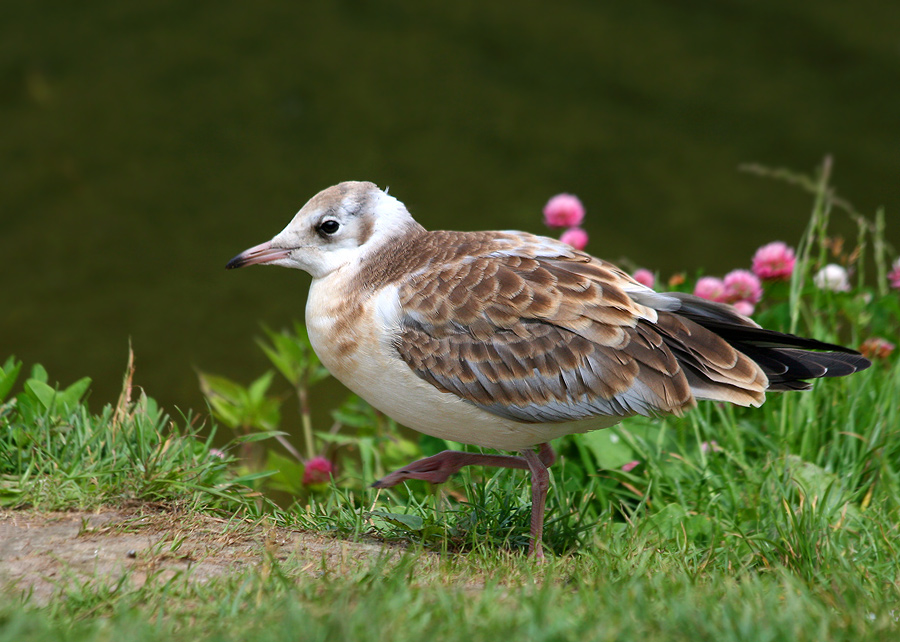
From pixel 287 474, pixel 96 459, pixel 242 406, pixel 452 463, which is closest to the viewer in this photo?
pixel 96 459

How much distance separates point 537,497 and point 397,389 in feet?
2.34

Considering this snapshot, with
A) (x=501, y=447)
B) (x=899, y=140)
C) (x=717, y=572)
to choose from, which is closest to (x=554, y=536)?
(x=501, y=447)

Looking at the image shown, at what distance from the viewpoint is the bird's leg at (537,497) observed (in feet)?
13.2

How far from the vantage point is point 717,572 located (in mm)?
3746

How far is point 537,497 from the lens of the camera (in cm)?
416

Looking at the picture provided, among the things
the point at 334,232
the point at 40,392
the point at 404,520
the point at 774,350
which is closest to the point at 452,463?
the point at 404,520

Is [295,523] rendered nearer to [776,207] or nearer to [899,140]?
[776,207]

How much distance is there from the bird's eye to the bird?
1.08 ft

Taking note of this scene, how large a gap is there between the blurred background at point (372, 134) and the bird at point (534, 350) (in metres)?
4.43

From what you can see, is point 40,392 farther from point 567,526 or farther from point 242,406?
point 567,526

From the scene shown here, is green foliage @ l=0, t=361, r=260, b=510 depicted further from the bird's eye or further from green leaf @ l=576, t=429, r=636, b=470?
green leaf @ l=576, t=429, r=636, b=470

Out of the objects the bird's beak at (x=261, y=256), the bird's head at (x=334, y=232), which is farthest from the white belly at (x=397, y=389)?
the bird's beak at (x=261, y=256)

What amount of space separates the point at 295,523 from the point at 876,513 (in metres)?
2.50

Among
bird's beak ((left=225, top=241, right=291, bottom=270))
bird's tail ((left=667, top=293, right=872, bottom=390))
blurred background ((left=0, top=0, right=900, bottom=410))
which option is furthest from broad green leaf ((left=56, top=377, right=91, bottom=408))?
blurred background ((left=0, top=0, right=900, bottom=410))
